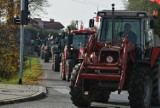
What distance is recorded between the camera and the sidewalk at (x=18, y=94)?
16.0m

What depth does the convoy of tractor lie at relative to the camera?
14.4 m

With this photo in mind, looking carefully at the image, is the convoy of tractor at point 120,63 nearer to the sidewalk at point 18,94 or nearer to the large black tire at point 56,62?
the sidewalk at point 18,94

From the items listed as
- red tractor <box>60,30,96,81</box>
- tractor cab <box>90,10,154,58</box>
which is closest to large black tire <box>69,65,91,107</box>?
tractor cab <box>90,10,154,58</box>

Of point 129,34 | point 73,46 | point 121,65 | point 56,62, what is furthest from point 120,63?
point 56,62

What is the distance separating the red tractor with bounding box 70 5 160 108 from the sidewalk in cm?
202

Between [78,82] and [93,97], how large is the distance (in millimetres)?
1551

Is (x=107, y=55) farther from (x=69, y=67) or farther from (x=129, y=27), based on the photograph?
(x=69, y=67)

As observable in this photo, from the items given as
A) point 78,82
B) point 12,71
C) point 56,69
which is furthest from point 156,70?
point 56,69

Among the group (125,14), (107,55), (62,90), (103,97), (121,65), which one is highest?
(125,14)

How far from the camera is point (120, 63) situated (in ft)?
47.5

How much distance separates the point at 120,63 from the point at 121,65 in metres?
0.09

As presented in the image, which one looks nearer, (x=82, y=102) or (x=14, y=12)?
(x=82, y=102)

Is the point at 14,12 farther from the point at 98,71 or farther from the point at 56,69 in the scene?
the point at 98,71

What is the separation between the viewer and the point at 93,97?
15.9 m
